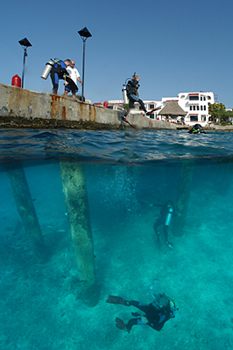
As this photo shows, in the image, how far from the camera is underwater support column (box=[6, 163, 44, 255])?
7.31m

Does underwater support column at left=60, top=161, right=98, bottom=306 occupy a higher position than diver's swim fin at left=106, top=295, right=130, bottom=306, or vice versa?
underwater support column at left=60, top=161, right=98, bottom=306

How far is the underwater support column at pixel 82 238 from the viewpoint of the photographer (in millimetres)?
5137

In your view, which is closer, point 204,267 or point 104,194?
point 204,267

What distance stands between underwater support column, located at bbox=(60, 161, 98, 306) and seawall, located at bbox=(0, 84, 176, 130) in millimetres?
4097

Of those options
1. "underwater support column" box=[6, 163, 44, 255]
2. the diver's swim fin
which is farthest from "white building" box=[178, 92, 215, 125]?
the diver's swim fin

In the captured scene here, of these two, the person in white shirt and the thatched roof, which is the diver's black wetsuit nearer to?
the person in white shirt

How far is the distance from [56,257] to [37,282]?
3.81ft

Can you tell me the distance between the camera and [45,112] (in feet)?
31.6

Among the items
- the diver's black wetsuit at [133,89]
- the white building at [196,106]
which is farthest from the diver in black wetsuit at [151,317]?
the white building at [196,106]

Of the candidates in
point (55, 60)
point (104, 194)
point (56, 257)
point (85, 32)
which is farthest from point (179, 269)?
point (85, 32)

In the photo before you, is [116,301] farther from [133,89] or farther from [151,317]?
[133,89]

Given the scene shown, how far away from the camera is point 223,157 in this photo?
32.4 feet

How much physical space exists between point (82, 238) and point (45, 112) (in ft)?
20.7

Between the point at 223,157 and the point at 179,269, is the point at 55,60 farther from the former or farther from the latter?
the point at 179,269
